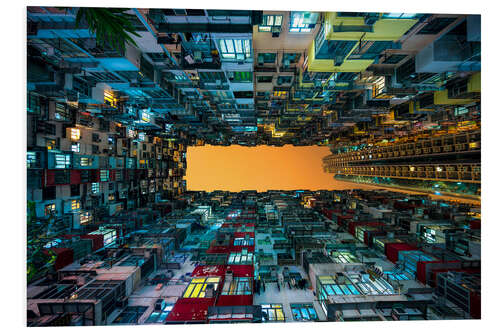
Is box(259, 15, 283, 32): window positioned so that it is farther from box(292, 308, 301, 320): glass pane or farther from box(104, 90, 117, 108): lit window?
box(104, 90, 117, 108): lit window

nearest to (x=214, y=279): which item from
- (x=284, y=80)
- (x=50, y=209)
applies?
(x=284, y=80)

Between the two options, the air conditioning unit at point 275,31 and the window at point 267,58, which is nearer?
the air conditioning unit at point 275,31

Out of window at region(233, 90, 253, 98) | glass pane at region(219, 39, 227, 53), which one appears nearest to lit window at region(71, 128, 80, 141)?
window at region(233, 90, 253, 98)

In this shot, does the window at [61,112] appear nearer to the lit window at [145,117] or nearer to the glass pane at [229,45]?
the lit window at [145,117]

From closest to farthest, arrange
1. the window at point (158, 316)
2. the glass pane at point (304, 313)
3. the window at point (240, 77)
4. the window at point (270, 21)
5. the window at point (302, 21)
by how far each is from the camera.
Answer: the window at point (302, 21) < the window at point (270, 21) < the window at point (158, 316) < the glass pane at point (304, 313) < the window at point (240, 77)

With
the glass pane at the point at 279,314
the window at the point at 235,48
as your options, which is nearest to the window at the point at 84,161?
the window at the point at 235,48

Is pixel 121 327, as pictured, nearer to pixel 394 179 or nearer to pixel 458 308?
pixel 458 308

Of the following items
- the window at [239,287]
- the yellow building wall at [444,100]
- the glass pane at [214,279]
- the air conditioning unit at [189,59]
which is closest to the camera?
the air conditioning unit at [189,59]

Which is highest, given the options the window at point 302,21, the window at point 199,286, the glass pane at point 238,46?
the window at point 302,21
